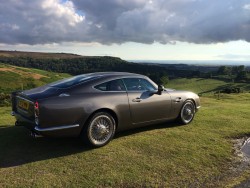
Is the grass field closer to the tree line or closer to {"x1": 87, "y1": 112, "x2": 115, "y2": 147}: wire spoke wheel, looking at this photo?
{"x1": 87, "y1": 112, "x2": 115, "y2": 147}: wire spoke wheel

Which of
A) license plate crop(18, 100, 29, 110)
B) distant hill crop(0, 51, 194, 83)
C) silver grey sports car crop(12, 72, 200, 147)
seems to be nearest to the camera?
silver grey sports car crop(12, 72, 200, 147)

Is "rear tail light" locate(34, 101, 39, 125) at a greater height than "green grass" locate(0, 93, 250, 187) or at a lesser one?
greater

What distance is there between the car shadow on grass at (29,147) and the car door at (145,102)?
1.97ft

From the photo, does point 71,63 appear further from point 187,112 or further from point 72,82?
point 72,82

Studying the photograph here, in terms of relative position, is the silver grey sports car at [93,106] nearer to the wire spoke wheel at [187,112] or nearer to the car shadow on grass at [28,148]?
the car shadow on grass at [28,148]

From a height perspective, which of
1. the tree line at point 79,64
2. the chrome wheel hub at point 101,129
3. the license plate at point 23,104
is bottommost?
the tree line at point 79,64

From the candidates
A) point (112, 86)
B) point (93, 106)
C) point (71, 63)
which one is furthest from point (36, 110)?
point (71, 63)

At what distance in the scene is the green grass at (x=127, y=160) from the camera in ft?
15.1

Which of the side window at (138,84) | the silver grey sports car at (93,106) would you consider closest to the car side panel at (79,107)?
the silver grey sports car at (93,106)

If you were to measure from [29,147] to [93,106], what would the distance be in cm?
146

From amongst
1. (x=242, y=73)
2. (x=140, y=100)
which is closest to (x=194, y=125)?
(x=140, y=100)

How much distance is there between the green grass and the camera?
15.1 feet

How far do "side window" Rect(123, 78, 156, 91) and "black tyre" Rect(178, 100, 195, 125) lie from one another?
4.06 feet

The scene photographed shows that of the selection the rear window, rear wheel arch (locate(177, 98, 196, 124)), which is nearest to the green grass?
rear wheel arch (locate(177, 98, 196, 124))
